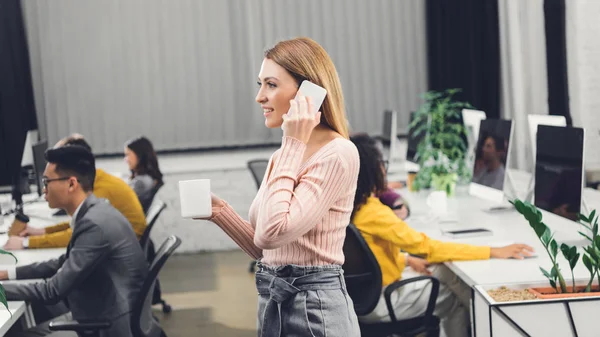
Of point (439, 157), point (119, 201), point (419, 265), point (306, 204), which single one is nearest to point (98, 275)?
point (419, 265)

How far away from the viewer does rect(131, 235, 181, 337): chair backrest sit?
9.14 feet

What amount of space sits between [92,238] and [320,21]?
4.82 metres

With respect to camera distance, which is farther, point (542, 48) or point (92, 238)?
point (542, 48)

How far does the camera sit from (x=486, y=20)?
6441 millimetres

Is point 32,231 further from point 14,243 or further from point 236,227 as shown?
point 236,227

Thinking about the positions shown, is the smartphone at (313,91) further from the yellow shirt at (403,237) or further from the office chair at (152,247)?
the office chair at (152,247)

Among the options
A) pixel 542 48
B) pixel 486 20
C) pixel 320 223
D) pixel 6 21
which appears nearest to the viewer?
pixel 320 223

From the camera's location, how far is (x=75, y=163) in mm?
3229

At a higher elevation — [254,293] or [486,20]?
[486,20]

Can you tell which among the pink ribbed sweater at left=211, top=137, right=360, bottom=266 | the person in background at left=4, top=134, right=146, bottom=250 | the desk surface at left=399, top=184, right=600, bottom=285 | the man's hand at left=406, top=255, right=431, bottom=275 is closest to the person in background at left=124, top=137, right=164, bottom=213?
the person in background at left=4, top=134, right=146, bottom=250

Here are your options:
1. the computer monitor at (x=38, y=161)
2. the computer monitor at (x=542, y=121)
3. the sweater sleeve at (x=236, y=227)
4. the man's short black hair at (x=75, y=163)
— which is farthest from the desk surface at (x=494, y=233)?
the computer monitor at (x=38, y=161)

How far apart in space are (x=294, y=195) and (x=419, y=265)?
1.91 meters

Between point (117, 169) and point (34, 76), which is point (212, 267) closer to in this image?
point (117, 169)

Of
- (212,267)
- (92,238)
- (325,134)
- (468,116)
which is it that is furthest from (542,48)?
(325,134)
